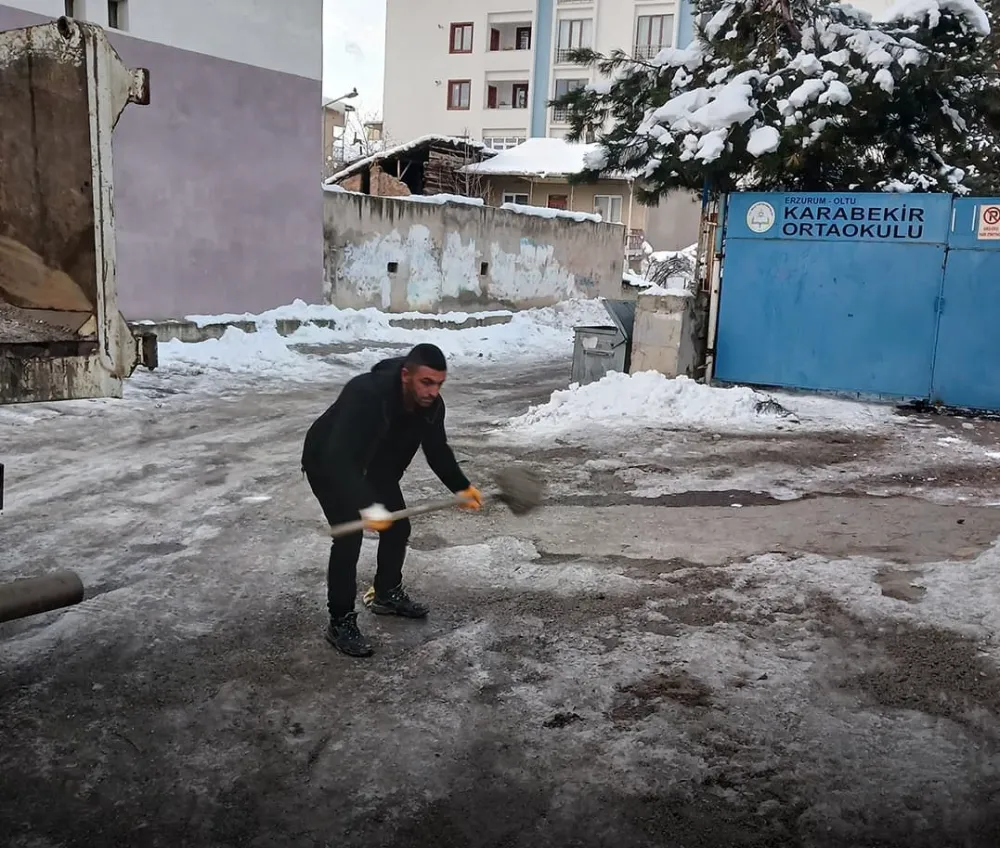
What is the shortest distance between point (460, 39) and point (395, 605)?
45.1m

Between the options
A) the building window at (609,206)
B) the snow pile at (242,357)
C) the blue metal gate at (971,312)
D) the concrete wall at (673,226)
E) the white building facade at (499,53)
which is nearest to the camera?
the blue metal gate at (971,312)

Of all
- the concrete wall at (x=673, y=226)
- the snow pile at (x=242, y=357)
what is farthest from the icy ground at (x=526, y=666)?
the concrete wall at (x=673, y=226)

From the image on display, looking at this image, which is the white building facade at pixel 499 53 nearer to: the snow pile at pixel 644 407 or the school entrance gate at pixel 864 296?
the school entrance gate at pixel 864 296

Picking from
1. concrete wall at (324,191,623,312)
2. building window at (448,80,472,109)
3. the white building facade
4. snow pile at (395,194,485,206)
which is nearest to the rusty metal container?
concrete wall at (324,191,623,312)

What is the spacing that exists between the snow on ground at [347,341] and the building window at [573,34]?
2595 centimetres

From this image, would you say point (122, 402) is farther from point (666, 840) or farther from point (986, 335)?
point (986, 335)

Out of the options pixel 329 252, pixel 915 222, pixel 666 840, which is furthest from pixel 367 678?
pixel 329 252

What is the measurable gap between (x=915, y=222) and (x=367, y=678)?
8130 millimetres

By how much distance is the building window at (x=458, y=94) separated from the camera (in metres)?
44.7

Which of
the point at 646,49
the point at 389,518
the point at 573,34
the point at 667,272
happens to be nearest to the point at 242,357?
the point at 389,518

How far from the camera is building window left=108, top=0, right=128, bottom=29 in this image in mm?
12352

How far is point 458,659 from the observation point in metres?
3.85

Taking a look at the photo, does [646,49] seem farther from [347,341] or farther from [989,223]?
[989,223]

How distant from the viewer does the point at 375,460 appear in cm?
406
